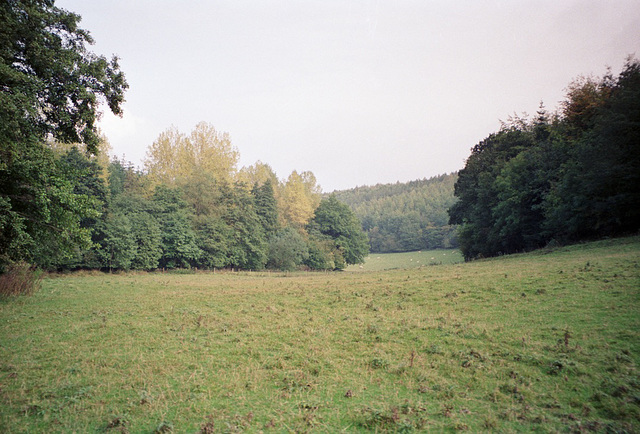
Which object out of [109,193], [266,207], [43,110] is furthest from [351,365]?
[266,207]

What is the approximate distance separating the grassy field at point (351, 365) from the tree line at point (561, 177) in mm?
18695

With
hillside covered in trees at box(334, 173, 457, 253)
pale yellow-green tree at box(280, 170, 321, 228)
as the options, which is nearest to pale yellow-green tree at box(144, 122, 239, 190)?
pale yellow-green tree at box(280, 170, 321, 228)

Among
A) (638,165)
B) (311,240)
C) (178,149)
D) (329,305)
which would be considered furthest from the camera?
(311,240)

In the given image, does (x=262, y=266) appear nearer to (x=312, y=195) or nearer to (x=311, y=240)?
(x=311, y=240)

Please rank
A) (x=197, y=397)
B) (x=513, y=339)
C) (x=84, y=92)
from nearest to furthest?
(x=197, y=397)
(x=513, y=339)
(x=84, y=92)

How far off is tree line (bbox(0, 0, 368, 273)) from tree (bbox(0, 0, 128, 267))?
5 cm

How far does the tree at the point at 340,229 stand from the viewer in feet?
260

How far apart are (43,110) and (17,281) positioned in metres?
11.0

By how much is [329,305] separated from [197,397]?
33.0ft

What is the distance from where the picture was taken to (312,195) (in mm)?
81250

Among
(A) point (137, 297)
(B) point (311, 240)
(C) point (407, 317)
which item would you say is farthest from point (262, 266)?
(C) point (407, 317)

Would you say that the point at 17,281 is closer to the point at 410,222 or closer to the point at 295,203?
the point at 295,203

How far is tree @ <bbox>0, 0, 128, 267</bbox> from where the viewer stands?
1315 centimetres

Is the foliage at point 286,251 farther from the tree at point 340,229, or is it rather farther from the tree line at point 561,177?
the tree line at point 561,177
